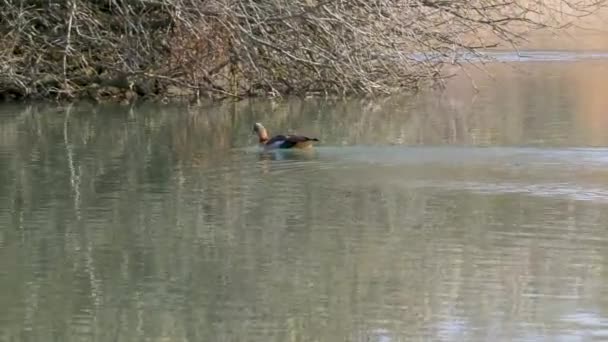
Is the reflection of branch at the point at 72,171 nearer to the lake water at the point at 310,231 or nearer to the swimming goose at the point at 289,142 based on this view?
the lake water at the point at 310,231

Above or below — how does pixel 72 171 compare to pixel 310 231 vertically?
above

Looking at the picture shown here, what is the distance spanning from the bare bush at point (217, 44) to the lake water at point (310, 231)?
6.33 ft

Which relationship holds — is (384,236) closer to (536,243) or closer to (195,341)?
(536,243)

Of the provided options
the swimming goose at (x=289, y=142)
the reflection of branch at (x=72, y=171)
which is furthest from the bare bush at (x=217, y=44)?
the swimming goose at (x=289, y=142)

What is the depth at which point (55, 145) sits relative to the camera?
12234 millimetres

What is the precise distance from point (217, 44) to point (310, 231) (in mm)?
8399

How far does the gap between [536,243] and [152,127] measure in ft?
22.9

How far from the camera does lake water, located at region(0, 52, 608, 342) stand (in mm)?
5883

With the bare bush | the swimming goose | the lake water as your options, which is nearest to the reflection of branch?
the lake water

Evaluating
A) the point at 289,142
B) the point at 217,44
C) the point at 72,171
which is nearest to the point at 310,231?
the point at 72,171

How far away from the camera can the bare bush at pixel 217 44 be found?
1571 centimetres

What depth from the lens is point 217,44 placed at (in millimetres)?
16031

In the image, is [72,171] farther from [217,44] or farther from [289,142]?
[217,44]

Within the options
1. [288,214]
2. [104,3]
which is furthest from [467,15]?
A: [288,214]
